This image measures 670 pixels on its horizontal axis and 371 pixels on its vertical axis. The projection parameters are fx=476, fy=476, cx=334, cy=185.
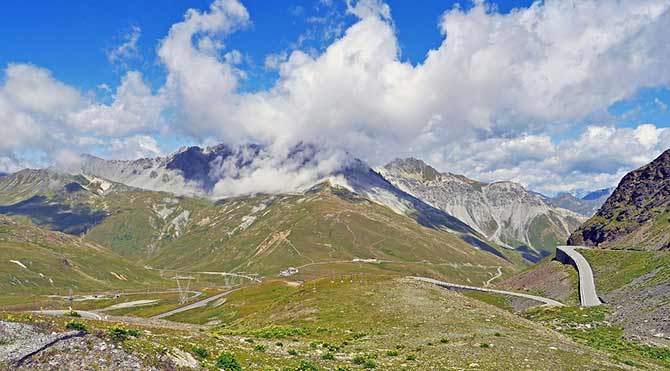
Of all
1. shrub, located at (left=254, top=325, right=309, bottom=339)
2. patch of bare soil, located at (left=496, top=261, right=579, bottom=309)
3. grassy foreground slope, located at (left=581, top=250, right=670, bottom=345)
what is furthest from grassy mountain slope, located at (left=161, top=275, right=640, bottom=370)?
patch of bare soil, located at (left=496, top=261, right=579, bottom=309)

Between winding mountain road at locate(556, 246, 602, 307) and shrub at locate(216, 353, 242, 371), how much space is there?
92.9 metres

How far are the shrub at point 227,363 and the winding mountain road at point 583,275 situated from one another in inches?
3658

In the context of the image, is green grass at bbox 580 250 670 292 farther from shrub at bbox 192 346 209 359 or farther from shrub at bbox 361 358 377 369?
shrub at bbox 192 346 209 359

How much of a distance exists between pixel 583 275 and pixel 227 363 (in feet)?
449

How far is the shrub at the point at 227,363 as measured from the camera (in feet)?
77.9

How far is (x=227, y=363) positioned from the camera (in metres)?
24.3

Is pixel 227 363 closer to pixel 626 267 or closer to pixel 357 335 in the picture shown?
pixel 357 335

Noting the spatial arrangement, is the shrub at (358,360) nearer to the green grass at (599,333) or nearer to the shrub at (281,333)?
the shrub at (281,333)

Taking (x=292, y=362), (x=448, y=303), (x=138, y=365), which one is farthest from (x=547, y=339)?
(x=138, y=365)

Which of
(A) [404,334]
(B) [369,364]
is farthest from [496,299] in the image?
(B) [369,364]

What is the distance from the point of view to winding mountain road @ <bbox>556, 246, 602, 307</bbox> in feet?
359

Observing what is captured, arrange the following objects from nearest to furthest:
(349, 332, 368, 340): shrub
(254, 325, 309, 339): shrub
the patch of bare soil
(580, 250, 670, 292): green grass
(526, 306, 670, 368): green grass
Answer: (526, 306, 670, 368): green grass → (349, 332, 368, 340): shrub → (254, 325, 309, 339): shrub → (580, 250, 670, 292): green grass → the patch of bare soil

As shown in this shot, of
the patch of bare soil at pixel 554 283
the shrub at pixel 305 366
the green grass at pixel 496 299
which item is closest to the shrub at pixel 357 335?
the shrub at pixel 305 366

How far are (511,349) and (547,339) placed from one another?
9.87 meters
